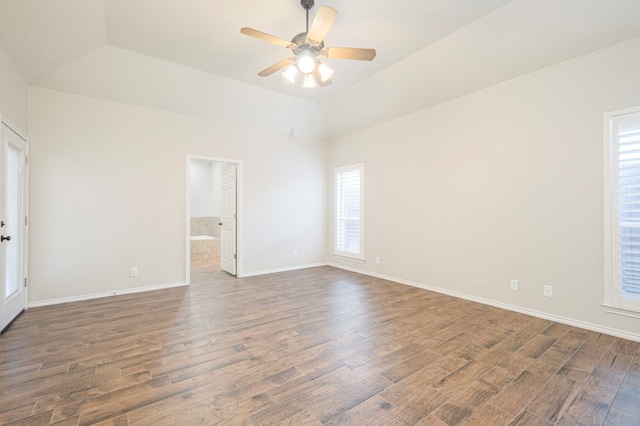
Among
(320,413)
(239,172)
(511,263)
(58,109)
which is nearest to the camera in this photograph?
(320,413)

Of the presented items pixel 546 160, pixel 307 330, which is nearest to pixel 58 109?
pixel 307 330

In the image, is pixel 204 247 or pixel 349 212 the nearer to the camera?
pixel 349 212

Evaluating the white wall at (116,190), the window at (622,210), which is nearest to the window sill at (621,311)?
the window at (622,210)

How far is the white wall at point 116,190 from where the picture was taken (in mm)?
3672

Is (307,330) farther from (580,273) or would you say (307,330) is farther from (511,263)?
(580,273)

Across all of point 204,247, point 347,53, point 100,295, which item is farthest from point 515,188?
point 204,247

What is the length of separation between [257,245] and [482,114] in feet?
13.8

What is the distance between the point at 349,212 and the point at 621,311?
4019 mm

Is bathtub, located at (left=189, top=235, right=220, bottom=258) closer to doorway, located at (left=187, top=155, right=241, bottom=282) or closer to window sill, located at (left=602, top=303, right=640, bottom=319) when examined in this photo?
doorway, located at (left=187, top=155, right=241, bottom=282)

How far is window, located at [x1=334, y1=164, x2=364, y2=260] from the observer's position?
564 cm

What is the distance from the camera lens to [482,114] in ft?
12.4

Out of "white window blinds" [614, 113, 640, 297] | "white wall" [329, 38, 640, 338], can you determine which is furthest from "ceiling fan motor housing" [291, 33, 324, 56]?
"white window blinds" [614, 113, 640, 297]

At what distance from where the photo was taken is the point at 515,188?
11.3 feet

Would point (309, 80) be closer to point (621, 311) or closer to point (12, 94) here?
point (12, 94)
